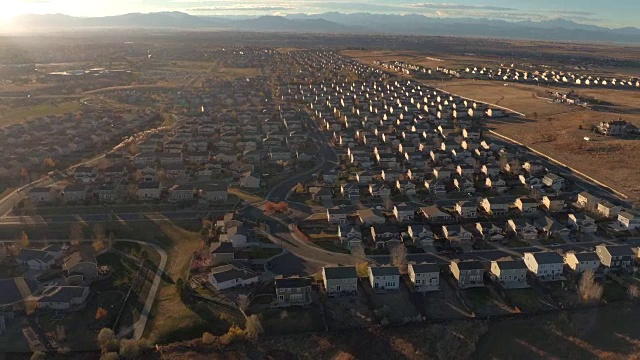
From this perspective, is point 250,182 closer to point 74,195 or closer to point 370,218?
point 370,218

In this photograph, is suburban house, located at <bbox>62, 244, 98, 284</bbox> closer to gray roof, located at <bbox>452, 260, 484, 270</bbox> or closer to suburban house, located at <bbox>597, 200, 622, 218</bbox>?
gray roof, located at <bbox>452, 260, 484, 270</bbox>

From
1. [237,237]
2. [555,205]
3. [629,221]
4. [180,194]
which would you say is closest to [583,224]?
[629,221]

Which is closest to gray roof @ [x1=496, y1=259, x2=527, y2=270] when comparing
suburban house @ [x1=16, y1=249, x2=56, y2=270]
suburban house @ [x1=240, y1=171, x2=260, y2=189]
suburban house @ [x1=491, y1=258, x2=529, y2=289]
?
suburban house @ [x1=491, y1=258, x2=529, y2=289]

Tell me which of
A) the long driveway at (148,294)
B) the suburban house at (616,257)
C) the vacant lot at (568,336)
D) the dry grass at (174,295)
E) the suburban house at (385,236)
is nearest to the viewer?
the vacant lot at (568,336)

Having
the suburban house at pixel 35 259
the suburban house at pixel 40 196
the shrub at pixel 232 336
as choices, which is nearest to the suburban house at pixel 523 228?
the shrub at pixel 232 336

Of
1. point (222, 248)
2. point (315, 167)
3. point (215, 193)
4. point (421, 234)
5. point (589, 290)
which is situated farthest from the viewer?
point (315, 167)

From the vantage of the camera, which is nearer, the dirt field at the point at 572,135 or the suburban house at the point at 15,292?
the suburban house at the point at 15,292

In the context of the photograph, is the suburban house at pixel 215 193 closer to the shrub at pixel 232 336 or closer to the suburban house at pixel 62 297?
the suburban house at pixel 62 297
